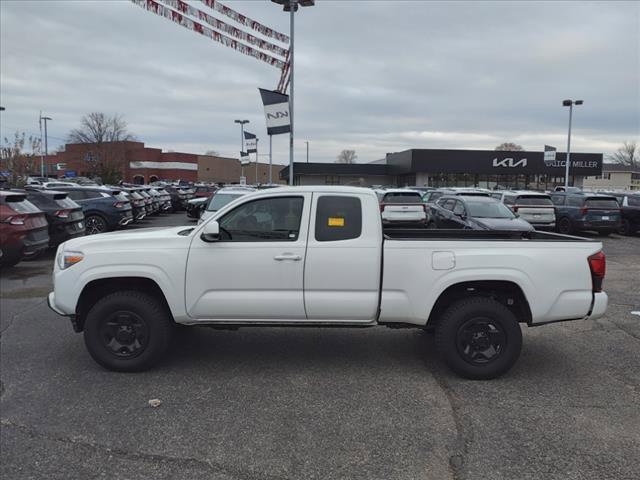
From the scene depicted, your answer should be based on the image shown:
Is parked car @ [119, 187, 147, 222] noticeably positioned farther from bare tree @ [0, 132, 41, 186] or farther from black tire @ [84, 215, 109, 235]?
bare tree @ [0, 132, 41, 186]

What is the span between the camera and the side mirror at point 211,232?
4.59m

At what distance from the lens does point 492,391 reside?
14.8 feet

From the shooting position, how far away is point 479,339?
471cm

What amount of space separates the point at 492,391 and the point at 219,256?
269 centimetres

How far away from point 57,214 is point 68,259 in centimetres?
817

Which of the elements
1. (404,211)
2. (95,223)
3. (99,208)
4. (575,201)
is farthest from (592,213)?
(95,223)

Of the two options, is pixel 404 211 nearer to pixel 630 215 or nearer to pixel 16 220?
pixel 630 215

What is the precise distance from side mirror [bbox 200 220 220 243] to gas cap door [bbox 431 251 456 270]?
6.39 ft

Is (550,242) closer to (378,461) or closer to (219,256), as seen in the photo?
(378,461)

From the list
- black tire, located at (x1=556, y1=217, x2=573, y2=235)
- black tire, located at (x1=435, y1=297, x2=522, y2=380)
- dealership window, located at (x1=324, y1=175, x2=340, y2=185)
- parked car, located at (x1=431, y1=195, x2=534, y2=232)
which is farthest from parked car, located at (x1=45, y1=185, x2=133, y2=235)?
dealership window, located at (x1=324, y1=175, x2=340, y2=185)

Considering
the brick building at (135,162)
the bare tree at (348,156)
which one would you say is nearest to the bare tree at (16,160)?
the brick building at (135,162)

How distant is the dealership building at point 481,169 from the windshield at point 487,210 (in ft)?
118

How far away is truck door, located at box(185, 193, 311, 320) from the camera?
4.68 metres

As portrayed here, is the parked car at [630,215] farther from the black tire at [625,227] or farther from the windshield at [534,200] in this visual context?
the windshield at [534,200]
